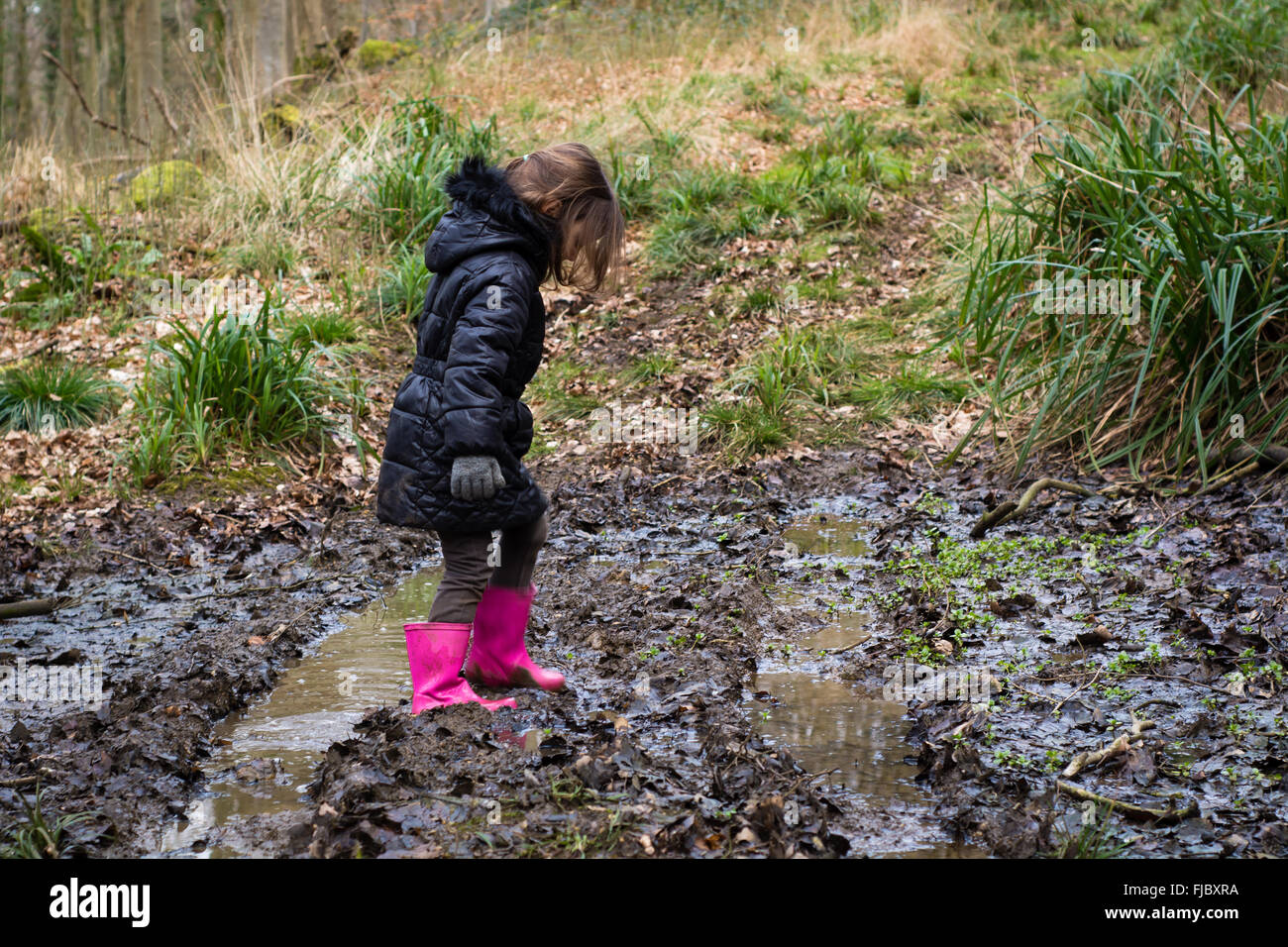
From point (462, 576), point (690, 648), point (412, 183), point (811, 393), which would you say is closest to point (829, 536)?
point (690, 648)

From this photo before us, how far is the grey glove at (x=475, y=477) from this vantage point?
10.2ft

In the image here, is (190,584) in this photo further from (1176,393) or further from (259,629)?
(1176,393)

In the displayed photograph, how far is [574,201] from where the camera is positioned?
3289 millimetres

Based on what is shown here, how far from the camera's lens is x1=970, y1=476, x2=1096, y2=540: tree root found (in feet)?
16.5

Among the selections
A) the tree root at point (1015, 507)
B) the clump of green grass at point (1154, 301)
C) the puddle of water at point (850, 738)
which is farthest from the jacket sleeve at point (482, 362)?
the clump of green grass at point (1154, 301)

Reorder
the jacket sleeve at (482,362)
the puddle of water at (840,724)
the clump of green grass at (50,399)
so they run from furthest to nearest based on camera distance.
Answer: the clump of green grass at (50,399), the jacket sleeve at (482,362), the puddle of water at (840,724)

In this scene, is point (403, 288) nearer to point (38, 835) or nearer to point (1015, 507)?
point (1015, 507)

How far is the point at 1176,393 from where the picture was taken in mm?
5273

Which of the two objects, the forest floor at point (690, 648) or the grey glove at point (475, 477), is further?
the grey glove at point (475, 477)

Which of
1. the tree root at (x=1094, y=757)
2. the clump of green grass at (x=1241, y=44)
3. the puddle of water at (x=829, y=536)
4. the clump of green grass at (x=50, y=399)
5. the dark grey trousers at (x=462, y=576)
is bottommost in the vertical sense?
the puddle of water at (x=829, y=536)

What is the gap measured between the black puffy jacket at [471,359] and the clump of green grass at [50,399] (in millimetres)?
4412

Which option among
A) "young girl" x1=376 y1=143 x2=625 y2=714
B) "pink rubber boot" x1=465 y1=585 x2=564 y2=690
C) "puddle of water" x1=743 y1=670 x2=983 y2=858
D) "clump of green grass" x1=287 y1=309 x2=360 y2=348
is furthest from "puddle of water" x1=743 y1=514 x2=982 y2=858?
"clump of green grass" x1=287 y1=309 x2=360 y2=348

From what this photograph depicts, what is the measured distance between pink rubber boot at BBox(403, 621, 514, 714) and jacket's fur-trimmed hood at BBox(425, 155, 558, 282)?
1.18 m

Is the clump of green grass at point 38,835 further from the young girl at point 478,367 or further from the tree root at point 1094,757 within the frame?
the tree root at point 1094,757
